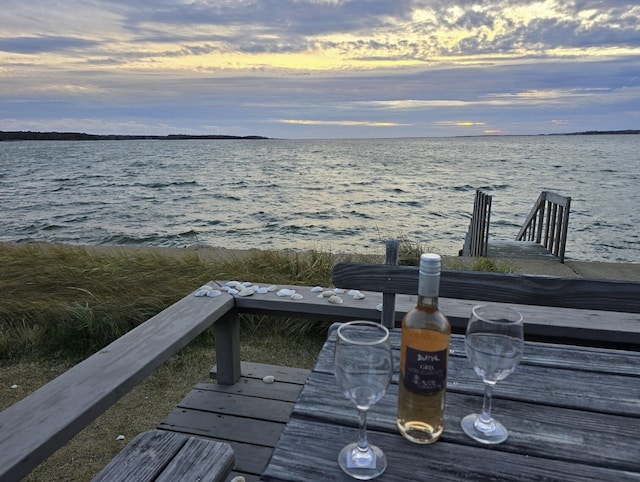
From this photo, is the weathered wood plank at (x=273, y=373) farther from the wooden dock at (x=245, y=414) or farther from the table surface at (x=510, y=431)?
the table surface at (x=510, y=431)

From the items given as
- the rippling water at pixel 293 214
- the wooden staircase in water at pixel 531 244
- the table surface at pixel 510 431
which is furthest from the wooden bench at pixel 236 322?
the rippling water at pixel 293 214

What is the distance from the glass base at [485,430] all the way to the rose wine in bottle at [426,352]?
122mm

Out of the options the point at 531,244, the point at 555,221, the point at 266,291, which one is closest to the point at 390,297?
the point at 266,291

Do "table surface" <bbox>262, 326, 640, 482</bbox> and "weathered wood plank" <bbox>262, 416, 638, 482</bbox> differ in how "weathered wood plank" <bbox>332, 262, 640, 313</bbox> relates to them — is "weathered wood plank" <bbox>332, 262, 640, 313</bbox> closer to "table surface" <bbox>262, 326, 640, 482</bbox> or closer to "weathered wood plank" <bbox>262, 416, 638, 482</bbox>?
"table surface" <bbox>262, 326, 640, 482</bbox>

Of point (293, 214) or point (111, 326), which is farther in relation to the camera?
point (293, 214)

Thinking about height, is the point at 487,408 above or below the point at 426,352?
below

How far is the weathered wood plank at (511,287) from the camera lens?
1.80 meters

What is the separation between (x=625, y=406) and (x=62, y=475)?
2.74 meters

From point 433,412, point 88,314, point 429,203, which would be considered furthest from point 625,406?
point 429,203

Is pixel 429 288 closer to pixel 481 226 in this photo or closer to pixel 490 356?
pixel 490 356

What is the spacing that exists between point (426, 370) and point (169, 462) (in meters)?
0.73

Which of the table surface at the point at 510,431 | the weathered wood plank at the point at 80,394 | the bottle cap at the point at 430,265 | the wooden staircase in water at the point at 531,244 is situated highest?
the bottle cap at the point at 430,265

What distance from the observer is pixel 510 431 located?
1.09m

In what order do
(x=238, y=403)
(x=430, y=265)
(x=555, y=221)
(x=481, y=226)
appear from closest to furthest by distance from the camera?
(x=430, y=265) → (x=238, y=403) → (x=555, y=221) → (x=481, y=226)
